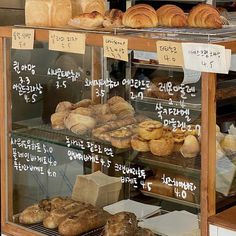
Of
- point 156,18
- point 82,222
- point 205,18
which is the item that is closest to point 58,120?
point 82,222

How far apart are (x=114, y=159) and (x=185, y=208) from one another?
0.89ft

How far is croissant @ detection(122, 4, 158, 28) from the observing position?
59.1 inches

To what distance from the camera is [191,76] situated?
4.12 ft

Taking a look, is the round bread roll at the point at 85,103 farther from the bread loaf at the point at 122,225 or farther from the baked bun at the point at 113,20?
the bread loaf at the point at 122,225

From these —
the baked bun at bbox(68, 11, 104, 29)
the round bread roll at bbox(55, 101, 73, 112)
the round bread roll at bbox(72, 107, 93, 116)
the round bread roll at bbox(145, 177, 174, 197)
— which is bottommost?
the round bread roll at bbox(145, 177, 174, 197)

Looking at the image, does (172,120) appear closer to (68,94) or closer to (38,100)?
(68,94)

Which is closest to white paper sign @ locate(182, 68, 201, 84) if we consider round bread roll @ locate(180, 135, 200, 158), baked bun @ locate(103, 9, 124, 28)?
round bread roll @ locate(180, 135, 200, 158)

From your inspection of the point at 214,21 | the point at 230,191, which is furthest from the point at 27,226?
the point at 214,21

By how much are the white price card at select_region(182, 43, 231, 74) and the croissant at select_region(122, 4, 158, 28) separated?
0.30 metres

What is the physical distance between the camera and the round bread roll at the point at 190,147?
4.23ft

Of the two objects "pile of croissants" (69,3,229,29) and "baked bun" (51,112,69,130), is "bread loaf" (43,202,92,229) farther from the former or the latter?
"pile of croissants" (69,3,229,29)

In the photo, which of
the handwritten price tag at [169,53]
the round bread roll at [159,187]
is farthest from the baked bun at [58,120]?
the handwritten price tag at [169,53]

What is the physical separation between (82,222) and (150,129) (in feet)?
1.13

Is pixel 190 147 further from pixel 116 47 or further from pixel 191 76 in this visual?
pixel 116 47
